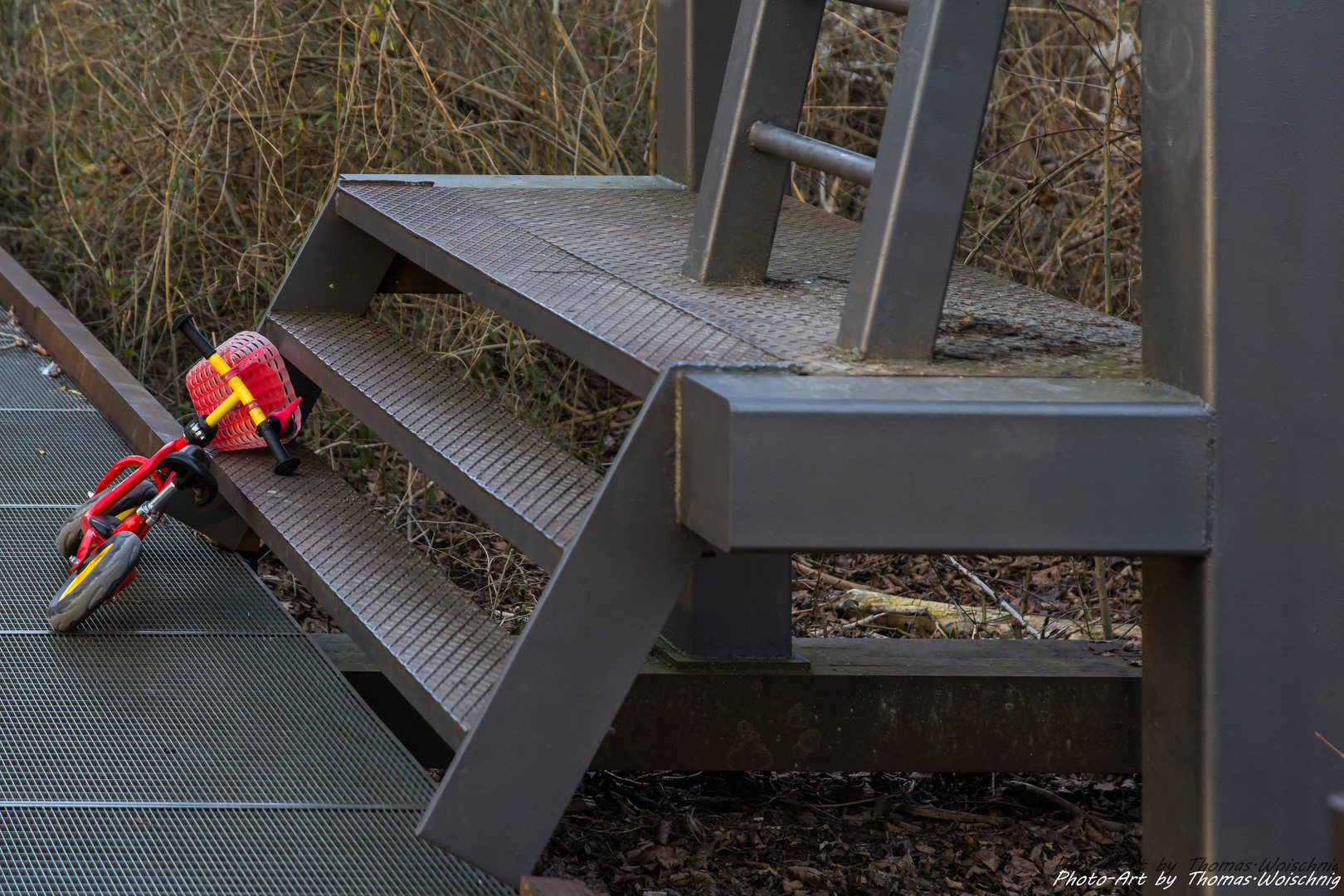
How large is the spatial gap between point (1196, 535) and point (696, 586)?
1500 millimetres

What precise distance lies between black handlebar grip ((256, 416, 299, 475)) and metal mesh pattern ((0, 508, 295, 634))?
0.28m

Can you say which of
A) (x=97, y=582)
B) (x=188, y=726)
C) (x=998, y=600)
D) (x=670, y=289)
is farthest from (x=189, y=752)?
(x=998, y=600)

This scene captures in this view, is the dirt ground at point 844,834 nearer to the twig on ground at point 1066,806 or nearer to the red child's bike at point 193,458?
the twig on ground at point 1066,806

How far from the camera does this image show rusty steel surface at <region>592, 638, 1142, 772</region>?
3025 millimetres

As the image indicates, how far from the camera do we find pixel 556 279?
2402 mm

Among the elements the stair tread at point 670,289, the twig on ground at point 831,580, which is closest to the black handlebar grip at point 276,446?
the stair tread at point 670,289

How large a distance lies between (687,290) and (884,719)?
119 centimetres

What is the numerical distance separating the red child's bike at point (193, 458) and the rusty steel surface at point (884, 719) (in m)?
Result: 0.99

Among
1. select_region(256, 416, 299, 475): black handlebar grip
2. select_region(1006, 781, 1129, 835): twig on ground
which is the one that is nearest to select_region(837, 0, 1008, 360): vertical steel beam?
select_region(256, 416, 299, 475): black handlebar grip

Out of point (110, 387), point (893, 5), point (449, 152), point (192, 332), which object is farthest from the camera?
point (449, 152)

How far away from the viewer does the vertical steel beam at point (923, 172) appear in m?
1.85

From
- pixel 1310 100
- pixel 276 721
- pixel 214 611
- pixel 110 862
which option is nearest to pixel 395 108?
pixel 214 611

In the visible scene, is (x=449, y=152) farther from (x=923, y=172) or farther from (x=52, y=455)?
(x=923, y=172)

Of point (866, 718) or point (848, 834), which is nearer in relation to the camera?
point (866, 718)
